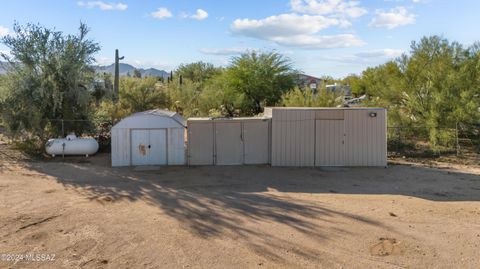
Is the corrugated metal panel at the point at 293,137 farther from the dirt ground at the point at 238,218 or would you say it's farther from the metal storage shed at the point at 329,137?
the dirt ground at the point at 238,218

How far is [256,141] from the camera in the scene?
14820 mm

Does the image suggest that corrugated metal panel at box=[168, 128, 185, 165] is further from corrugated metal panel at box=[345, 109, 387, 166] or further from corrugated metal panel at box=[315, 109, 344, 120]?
corrugated metal panel at box=[345, 109, 387, 166]

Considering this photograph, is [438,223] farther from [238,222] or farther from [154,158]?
[154,158]

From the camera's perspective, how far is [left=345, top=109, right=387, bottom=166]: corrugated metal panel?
14.6 m

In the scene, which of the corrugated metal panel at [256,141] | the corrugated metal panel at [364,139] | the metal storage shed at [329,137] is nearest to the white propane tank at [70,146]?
the corrugated metal panel at [256,141]

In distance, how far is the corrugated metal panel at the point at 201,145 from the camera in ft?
48.0

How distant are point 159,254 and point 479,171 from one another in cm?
1210

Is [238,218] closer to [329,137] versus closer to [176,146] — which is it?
[176,146]

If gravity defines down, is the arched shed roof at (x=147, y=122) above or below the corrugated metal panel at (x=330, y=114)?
below

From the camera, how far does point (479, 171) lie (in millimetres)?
14117

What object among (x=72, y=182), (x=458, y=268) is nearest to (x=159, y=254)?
(x=458, y=268)

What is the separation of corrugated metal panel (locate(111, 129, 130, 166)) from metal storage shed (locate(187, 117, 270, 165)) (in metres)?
2.11

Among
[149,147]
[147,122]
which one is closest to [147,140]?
[149,147]

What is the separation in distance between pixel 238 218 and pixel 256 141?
21.3 ft
